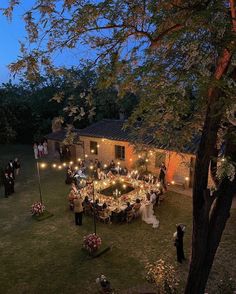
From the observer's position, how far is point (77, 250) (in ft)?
46.9

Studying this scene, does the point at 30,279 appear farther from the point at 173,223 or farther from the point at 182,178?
the point at 182,178

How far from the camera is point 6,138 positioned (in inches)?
1156

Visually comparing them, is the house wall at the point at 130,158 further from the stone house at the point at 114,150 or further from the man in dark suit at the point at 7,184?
the man in dark suit at the point at 7,184

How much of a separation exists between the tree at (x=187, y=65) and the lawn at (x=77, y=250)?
496 centimetres

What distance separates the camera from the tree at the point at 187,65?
6.30 meters

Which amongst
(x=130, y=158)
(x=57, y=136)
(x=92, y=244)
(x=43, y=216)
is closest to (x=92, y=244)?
(x=92, y=244)

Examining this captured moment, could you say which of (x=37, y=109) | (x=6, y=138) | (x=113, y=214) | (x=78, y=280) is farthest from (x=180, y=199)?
(x=37, y=109)

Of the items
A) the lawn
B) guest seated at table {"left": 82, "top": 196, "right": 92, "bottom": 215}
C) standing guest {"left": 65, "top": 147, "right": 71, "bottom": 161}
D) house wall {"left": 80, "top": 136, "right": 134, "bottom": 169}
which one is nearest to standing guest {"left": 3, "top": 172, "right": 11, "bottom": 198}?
the lawn

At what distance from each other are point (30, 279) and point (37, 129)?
28798 millimetres

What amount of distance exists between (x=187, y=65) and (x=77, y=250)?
10680 mm

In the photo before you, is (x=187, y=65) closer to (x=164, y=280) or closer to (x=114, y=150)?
(x=164, y=280)

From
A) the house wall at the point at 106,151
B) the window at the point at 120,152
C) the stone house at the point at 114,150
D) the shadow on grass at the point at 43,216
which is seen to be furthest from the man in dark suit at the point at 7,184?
the window at the point at 120,152

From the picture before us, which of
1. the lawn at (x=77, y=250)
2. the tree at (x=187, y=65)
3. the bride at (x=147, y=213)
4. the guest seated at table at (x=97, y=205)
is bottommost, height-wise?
the lawn at (x=77, y=250)

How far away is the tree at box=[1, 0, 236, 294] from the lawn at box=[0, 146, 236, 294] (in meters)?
4.96
